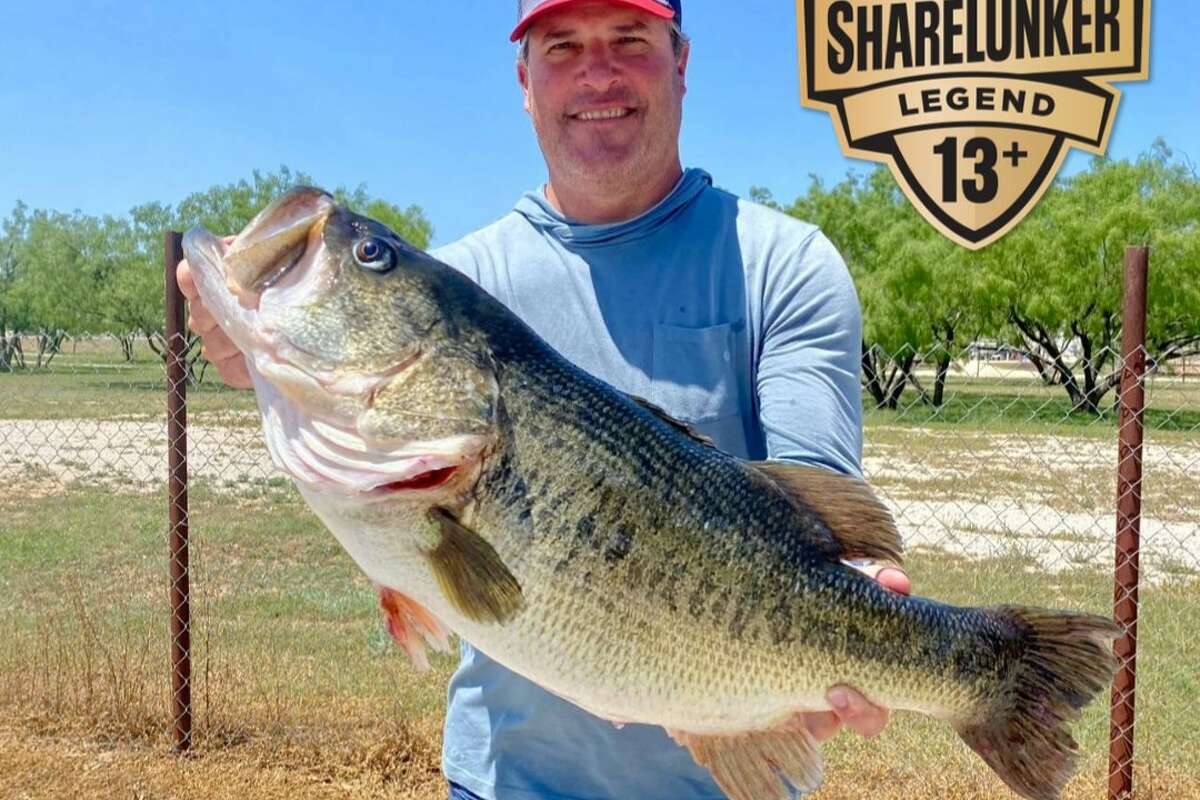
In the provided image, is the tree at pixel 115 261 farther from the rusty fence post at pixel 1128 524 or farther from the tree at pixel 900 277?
the rusty fence post at pixel 1128 524

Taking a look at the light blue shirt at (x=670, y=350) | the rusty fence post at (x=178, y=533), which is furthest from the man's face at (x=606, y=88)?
the rusty fence post at (x=178, y=533)

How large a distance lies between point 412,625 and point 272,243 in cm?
78

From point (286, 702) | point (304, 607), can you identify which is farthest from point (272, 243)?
point (304, 607)

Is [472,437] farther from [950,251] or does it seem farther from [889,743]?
[950,251]

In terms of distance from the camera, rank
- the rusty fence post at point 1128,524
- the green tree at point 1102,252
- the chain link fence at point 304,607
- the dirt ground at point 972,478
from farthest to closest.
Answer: the green tree at point 1102,252 < the dirt ground at point 972,478 < the chain link fence at point 304,607 < the rusty fence post at point 1128,524

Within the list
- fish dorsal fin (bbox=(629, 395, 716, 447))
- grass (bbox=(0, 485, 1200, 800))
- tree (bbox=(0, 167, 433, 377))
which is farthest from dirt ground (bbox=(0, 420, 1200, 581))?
tree (bbox=(0, 167, 433, 377))

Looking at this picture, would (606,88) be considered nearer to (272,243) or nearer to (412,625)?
(272,243)

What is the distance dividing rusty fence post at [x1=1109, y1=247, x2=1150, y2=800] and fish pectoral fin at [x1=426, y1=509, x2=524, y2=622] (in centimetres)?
386

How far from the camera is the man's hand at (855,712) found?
6.88ft

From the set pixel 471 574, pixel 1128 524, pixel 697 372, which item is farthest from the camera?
pixel 1128 524

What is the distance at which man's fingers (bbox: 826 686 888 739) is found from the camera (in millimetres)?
2092

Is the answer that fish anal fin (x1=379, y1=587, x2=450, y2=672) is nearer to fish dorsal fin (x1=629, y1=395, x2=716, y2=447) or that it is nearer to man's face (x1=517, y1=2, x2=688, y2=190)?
fish dorsal fin (x1=629, y1=395, x2=716, y2=447)

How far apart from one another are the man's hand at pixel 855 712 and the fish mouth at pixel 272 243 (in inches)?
49.9

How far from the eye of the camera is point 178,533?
5.54 meters
